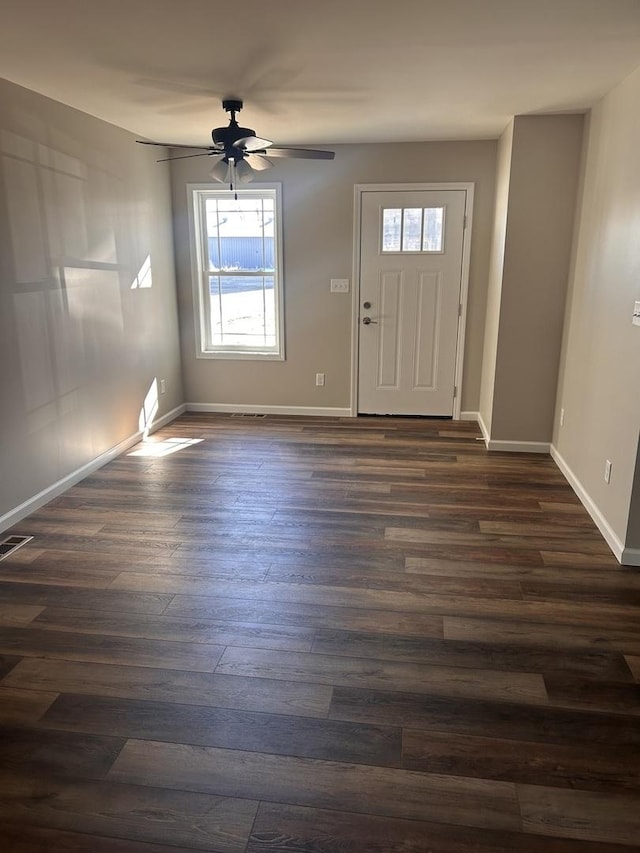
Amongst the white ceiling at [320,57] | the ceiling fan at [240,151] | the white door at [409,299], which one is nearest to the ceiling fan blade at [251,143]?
the ceiling fan at [240,151]

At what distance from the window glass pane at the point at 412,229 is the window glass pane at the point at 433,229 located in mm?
52

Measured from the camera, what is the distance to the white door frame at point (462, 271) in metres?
5.21

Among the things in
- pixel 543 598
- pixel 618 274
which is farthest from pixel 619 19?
pixel 543 598

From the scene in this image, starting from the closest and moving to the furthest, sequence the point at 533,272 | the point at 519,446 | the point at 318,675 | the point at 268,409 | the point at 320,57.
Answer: the point at 318,675 < the point at 320,57 < the point at 533,272 < the point at 519,446 < the point at 268,409

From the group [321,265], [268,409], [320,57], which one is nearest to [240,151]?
[320,57]

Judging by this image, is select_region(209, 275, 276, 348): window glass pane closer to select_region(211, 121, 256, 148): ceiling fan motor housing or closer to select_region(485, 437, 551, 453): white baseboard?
select_region(211, 121, 256, 148): ceiling fan motor housing

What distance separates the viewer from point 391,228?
5383mm

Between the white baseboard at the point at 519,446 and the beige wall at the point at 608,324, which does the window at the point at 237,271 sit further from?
the beige wall at the point at 608,324

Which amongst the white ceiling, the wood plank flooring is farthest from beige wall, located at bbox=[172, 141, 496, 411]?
the wood plank flooring

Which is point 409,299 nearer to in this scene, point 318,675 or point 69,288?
point 69,288

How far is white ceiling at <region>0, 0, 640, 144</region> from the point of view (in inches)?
95.4

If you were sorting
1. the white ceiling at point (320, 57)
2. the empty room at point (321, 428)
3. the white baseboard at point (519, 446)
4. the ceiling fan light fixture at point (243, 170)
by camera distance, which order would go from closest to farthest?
the empty room at point (321, 428), the white ceiling at point (320, 57), the ceiling fan light fixture at point (243, 170), the white baseboard at point (519, 446)

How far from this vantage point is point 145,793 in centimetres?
176

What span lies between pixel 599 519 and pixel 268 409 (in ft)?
11.0
